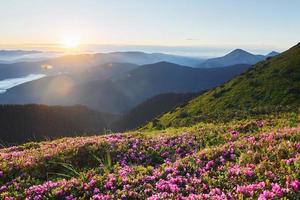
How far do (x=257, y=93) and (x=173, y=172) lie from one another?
47601 millimetres

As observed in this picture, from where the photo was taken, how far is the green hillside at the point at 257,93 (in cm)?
5153

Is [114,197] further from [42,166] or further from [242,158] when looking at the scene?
[42,166]

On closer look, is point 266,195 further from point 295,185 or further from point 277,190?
point 295,185

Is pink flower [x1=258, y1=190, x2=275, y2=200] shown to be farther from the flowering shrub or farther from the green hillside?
the green hillside

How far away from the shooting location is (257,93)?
5762cm

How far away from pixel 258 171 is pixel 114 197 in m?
3.83

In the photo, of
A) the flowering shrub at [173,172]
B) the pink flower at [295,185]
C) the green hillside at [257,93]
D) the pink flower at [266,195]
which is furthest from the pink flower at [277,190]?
the green hillside at [257,93]

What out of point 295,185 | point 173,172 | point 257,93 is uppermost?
point 295,185

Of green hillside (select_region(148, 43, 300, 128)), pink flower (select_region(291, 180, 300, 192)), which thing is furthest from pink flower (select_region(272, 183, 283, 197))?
green hillside (select_region(148, 43, 300, 128))

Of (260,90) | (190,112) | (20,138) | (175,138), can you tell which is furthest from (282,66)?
(20,138)

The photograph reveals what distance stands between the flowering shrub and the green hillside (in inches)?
1122

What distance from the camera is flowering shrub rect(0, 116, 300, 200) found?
1005 centimetres

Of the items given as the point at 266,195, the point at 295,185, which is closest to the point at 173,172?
the point at 266,195

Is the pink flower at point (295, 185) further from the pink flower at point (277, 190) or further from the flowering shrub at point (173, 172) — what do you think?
the pink flower at point (277, 190)
